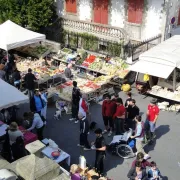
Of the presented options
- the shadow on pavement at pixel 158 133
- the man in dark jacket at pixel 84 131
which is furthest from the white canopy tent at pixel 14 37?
the shadow on pavement at pixel 158 133

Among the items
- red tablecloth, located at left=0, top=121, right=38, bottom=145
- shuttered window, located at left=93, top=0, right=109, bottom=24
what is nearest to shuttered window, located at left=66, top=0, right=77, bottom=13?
shuttered window, located at left=93, top=0, right=109, bottom=24

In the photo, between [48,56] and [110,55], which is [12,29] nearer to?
[48,56]

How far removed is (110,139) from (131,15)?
9.14m

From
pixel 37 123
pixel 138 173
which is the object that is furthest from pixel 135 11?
pixel 138 173

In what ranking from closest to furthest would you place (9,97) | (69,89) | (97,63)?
(9,97)
(69,89)
(97,63)

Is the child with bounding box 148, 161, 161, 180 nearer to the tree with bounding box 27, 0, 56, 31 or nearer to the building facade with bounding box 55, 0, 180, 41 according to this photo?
the building facade with bounding box 55, 0, 180, 41

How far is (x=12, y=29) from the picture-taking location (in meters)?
17.2

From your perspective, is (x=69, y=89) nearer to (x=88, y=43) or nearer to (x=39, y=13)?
(x=88, y=43)

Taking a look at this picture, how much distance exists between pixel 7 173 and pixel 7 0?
1682 centimetres

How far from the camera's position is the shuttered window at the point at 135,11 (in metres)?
17.9

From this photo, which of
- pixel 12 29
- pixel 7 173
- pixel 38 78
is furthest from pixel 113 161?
pixel 12 29

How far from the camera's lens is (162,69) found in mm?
13414

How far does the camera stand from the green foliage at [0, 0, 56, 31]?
66.6 feet

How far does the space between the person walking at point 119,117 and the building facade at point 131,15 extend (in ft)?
26.7
